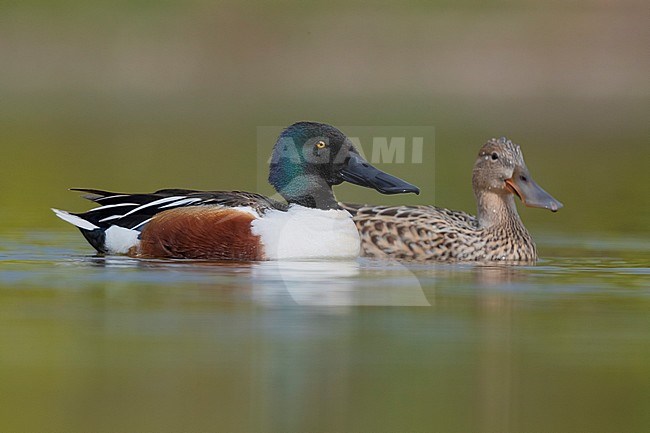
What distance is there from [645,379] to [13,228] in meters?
5.49

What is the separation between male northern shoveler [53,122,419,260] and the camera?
1012cm

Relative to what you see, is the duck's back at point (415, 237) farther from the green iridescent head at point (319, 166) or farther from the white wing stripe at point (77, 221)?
the white wing stripe at point (77, 221)

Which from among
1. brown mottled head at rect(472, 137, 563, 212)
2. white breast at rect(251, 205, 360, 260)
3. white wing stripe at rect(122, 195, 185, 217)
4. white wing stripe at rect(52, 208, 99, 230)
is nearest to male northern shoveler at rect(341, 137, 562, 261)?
brown mottled head at rect(472, 137, 563, 212)

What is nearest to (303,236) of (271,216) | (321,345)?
(271,216)

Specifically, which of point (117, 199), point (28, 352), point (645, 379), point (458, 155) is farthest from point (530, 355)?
point (458, 155)

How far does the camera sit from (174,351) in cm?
752

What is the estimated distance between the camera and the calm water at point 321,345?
6801mm

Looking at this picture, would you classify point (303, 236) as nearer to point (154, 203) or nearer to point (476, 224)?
point (154, 203)

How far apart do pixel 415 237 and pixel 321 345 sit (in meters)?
3.10

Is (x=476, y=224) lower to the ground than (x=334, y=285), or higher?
higher

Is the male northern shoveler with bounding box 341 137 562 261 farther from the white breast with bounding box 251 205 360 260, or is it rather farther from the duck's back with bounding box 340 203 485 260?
the white breast with bounding box 251 205 360 260

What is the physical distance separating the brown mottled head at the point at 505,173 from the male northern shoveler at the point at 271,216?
3.52 ft

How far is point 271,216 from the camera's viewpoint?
10.2m

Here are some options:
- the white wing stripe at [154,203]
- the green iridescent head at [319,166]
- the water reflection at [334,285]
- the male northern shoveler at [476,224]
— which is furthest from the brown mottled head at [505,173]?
the white wing stripe at [154,203]
